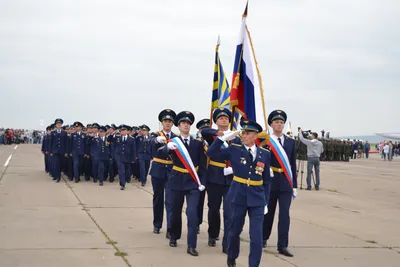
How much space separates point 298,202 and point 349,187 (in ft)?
17.1

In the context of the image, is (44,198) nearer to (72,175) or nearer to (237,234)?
(72,175)

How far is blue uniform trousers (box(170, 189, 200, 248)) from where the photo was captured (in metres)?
6.82

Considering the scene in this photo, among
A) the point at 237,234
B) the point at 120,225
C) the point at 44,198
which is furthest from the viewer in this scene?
the point at 44,198

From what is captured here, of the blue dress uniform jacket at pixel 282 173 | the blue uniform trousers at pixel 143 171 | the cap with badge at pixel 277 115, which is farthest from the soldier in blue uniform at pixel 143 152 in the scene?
the blue dress uniform jacket at pixel 282 173

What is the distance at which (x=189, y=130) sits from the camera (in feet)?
24.2

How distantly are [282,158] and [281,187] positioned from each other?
1.33 ft

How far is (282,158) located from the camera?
716 centimetres

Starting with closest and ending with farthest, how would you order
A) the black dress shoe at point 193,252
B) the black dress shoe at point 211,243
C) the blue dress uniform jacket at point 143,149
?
the black dress shoe at point 193,252
the black dress shoe at point 211,243
the blue dress uniform jacket at point 143,149

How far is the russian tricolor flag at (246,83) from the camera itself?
7.11 m

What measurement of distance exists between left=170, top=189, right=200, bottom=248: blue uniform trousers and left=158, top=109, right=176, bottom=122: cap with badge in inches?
52.1

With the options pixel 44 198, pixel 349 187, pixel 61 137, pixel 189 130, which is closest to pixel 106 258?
pixel 189 130

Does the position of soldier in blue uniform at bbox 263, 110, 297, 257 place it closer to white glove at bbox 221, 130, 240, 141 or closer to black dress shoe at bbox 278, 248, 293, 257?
black dress shoe at bbox 278, 248, 293, 257

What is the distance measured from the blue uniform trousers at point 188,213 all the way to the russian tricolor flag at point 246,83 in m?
1.36

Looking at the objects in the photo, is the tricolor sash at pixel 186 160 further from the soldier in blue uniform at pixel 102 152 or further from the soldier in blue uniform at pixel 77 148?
the soldier in blue uniform at pixel 77 148
